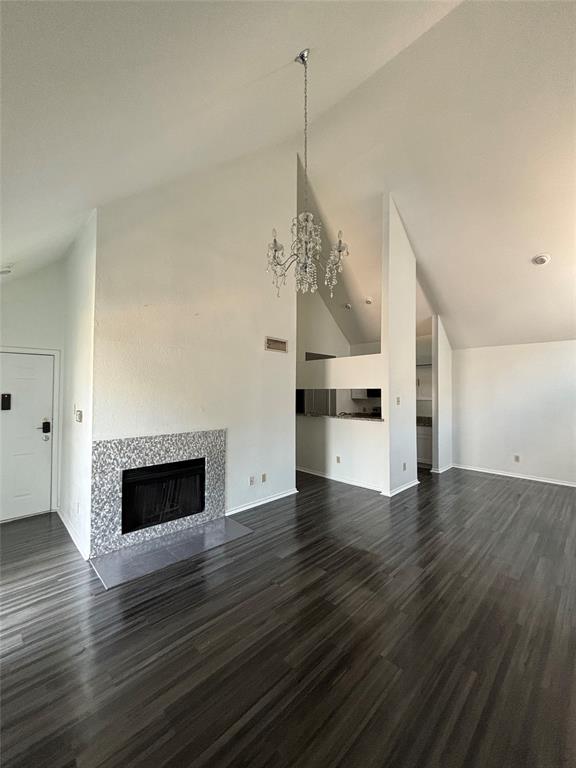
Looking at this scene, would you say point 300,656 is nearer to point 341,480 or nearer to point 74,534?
point 74,534

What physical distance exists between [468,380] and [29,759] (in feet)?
24.2

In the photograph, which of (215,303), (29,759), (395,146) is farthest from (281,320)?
(29,759)

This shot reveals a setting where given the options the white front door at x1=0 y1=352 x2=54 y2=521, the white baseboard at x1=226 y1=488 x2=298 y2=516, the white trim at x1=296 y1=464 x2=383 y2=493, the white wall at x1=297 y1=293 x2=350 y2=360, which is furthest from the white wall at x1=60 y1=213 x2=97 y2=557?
the white wall at x1=297 y1=293 x2=350 y2=360

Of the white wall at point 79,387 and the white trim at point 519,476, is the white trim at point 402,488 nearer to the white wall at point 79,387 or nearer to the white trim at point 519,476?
the white trim at point 519,476

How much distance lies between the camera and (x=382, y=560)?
288cm

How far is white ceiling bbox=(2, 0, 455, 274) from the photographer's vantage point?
3.35 ft

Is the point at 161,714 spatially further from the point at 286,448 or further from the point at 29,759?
the point at 286,448

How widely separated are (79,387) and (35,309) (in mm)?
1481

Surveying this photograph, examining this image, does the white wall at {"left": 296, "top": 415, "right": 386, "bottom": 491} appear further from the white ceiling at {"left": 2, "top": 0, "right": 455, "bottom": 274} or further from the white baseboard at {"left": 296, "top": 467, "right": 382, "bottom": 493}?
the white ceiling at {"left": 2, "top": 0, "right": 455, "bottom": 274}

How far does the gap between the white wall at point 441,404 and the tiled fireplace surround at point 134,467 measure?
4479mm

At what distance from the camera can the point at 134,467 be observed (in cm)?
314

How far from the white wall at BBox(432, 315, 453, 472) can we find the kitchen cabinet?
85 cm

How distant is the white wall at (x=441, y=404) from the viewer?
20.3ft

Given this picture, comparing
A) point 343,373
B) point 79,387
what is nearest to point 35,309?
point 79,387
